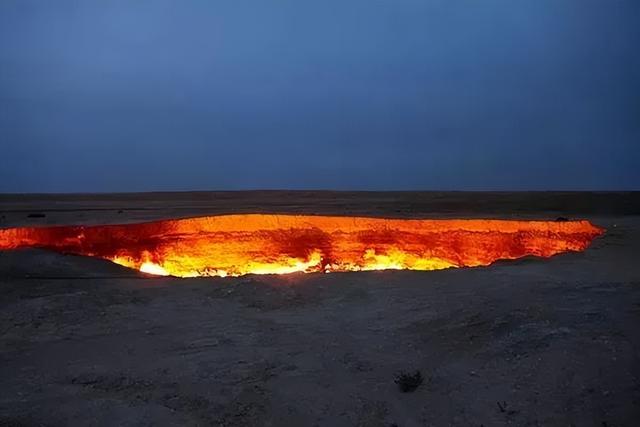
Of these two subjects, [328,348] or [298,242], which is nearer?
[328,348]

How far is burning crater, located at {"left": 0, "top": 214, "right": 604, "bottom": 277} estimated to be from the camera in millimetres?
10531

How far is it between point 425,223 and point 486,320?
6.51m

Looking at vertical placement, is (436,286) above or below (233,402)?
above

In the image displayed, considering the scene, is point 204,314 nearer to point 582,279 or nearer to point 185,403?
Result: point 185,403

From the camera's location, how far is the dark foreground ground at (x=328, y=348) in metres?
3.47

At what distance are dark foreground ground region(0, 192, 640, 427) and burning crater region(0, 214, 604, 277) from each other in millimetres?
3831

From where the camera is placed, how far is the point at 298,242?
11617 mm

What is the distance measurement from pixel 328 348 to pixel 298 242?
23.7 ft

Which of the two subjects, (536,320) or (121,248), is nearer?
(536,320)

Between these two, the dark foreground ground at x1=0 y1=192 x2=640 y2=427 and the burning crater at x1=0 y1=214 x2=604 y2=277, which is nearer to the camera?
Answer: the dark foreground ground at x1=0 y1=192 x2=640 y2=427

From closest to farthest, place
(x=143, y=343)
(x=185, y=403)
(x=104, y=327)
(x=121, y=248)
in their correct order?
1. (x=185, y=403)
2. (x=143, y=343)
3. (x=104, y=327)
4. (x=121, y=248)

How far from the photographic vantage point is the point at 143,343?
4652mm

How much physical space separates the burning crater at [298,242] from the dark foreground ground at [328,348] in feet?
12.6

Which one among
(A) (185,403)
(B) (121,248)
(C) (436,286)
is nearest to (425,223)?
(C) (436,286)
